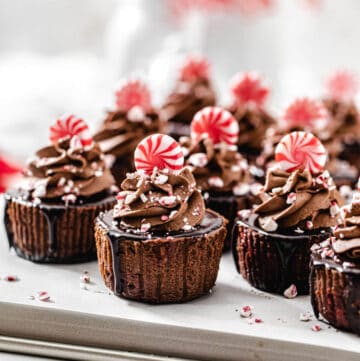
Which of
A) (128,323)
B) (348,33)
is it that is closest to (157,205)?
(128,323)

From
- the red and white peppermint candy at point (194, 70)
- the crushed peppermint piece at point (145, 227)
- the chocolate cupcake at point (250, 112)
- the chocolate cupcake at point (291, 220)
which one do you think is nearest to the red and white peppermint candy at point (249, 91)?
the chocolate cupcake at point (250, 112)

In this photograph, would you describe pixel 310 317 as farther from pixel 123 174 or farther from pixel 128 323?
pixel 123 174

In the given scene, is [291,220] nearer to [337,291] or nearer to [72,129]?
[337,291]

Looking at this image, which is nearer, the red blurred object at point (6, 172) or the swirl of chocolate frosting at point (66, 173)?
the swirl of chocolate frosting at point (66, 173)

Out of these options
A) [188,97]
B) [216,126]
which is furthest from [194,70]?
[216,126]

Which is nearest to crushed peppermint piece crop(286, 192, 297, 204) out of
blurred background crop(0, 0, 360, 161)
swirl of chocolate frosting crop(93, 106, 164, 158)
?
swirl of chocolate frosting crop(93, 106, 164, 158)

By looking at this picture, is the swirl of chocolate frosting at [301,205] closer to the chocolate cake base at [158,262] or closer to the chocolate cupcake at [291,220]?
the chocolate cupcake at [291,220]

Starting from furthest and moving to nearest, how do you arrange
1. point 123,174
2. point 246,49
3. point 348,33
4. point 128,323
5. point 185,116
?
1. point 348,33
2. point 246,49
3. point 185,116
4. point 123,174
5. point 128,323
